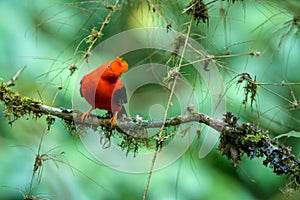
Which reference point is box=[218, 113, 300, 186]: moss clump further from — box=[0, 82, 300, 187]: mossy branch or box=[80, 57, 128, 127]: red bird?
box=[80, 57, 128, 127]: red bird

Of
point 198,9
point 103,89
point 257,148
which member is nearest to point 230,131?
point 257,148

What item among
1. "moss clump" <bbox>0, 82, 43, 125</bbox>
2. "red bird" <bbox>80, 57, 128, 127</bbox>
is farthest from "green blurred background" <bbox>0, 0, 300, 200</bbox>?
"moss clump" <bbox>0, 82, 43, 125</bbox>

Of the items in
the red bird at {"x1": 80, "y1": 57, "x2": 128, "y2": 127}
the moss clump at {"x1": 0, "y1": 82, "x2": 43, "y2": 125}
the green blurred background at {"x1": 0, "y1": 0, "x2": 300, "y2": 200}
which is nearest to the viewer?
the moss clump at {"x1": 0, "y1": 82, "x2": 43, "y2": 125}

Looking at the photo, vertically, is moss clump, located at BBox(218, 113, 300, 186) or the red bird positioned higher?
the red bird

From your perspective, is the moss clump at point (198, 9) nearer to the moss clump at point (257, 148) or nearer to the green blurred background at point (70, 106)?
the moss clump at point (257, 148)

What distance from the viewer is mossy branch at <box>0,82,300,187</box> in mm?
1412

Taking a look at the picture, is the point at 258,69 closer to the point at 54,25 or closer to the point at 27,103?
the point at 54,25

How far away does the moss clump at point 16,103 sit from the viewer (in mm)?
1593

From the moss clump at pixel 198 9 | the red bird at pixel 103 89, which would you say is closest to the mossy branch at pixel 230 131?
the red bird at pixel 103 89

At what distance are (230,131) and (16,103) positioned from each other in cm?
68

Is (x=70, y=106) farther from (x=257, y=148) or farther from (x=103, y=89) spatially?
(x=257, y=148)

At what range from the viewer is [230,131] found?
1459 millimetres

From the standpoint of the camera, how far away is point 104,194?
239cm

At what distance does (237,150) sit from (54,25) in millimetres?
1423
